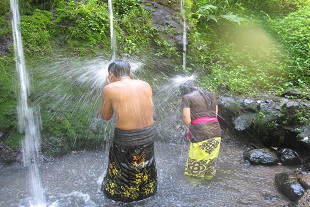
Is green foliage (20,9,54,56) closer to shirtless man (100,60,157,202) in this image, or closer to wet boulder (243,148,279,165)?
shirtless man (100,60,157,202)

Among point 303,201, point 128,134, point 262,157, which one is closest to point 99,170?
point 128,134

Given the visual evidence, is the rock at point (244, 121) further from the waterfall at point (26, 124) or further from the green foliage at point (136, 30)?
the waterfall at point (26, 124)

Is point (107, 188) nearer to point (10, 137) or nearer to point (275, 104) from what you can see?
point (10, 137)

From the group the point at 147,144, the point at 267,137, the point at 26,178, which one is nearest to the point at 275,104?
the point at 267,137

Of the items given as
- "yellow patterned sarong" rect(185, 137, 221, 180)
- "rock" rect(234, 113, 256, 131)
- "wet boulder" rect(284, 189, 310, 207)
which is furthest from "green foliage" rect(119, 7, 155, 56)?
"wet boulder" rect(284, 189, 310, 207)

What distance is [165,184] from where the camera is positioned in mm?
4629

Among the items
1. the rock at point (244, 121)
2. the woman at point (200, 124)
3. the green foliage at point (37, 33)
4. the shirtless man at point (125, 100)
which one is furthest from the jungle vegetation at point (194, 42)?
the shirtless man at point (125, 100)

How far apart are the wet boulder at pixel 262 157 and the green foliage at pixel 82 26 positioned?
4025mm

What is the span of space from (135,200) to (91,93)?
301 cm

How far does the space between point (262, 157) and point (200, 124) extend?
1.77 m

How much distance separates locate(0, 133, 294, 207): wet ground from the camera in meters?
4.12

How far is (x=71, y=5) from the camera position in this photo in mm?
7277

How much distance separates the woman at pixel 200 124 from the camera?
445cm

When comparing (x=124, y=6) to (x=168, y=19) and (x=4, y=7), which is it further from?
(x=4, y=7)
